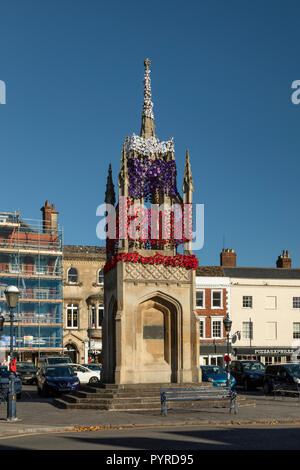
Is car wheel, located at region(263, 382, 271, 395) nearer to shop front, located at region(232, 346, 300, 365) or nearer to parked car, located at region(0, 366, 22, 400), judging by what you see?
parked car, located at region(0, 366, 22, 400)

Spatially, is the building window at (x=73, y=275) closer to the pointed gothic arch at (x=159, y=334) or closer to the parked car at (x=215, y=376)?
the parked car at (x=215, y=376)

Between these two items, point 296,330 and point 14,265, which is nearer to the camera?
point 14,265

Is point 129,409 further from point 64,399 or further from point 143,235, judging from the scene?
point 143,235

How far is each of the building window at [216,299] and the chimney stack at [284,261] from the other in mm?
8867

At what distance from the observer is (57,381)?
96.4 feet

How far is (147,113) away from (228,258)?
3535 centimetres

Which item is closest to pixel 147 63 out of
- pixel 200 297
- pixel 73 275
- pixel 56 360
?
pixel 56 360

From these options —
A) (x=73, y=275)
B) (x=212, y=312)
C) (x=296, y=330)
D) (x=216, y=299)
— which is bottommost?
(x=296, y=330)

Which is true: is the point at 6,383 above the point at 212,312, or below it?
below

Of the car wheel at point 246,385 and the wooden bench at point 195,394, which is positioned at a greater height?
the wooden bench at point 195,394

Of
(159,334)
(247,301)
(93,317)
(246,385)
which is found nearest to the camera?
(159,334)

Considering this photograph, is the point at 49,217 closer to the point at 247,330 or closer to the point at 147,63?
the point at 247,330

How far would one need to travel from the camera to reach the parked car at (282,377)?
97.0 feet

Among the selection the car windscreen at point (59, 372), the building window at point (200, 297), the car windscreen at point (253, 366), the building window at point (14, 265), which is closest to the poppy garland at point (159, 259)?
the car windscreen at point (59, 372)
